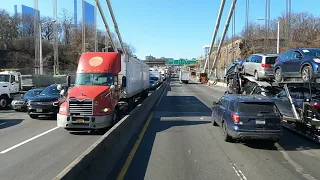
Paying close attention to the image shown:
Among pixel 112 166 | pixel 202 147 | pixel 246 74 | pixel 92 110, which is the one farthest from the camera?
pixel 246 74

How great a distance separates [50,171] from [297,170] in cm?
561

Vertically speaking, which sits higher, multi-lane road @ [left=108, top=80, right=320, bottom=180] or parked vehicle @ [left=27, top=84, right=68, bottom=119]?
parked vehicle @ [left=27, top=84, right=68, bottom=119]

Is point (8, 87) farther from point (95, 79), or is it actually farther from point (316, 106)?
point (316, 106)

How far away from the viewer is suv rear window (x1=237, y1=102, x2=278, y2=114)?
10.4 metres

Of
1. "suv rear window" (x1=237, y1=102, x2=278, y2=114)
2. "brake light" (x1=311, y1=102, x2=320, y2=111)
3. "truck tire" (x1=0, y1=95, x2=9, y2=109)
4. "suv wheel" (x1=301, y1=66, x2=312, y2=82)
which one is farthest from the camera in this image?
"truck tire" (x1=0, y1=95, x2=9, y2=109)

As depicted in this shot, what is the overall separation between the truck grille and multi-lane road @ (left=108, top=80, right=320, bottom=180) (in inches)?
84.3

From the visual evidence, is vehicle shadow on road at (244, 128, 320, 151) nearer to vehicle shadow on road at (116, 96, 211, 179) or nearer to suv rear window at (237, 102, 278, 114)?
suv rear window at (237, 102, 278, 114)

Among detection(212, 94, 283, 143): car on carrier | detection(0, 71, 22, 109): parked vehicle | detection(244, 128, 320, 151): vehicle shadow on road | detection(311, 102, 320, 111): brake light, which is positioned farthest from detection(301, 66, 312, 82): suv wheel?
detection(0, 71, 22, 109): parked vehicle

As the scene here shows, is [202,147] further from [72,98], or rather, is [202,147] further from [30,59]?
[30,59]

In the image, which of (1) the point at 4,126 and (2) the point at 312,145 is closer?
(2) the point at 312,145

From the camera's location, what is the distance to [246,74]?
820 inches

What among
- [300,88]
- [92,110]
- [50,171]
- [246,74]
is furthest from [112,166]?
[246,74]

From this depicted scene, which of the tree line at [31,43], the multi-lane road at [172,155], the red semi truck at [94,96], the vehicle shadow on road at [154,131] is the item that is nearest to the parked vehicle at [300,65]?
the multi-lane road at [172,155]

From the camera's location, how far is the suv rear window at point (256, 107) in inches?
411
